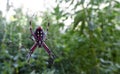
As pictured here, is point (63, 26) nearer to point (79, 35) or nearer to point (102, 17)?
point (79, 35)

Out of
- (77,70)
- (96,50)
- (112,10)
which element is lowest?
(77,70)

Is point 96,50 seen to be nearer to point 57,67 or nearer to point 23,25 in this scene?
point 57,67

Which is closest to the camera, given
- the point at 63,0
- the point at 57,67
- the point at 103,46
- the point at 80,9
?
the point at 63,0

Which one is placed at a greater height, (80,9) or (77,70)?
(80,9)

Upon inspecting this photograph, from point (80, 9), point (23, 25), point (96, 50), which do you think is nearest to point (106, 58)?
point (96, 50)

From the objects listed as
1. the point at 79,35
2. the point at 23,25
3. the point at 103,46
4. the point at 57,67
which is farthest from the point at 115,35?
the point at 23,25

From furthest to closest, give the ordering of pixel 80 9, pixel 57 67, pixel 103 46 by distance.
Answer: pixel 57 67
pixel 103 46
pixel 80 9

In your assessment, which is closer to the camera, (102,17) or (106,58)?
(102,17)
